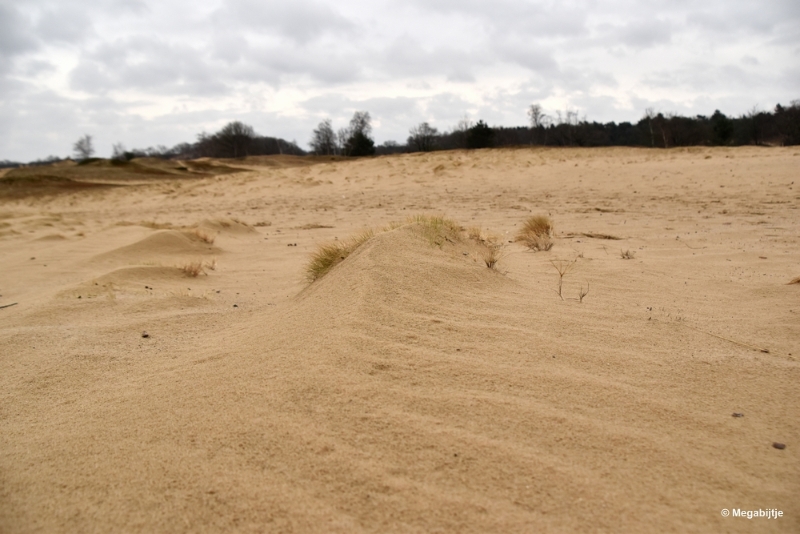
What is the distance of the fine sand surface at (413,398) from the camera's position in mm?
1256

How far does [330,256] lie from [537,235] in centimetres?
226

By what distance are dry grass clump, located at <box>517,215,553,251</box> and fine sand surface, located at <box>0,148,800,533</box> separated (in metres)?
0.39

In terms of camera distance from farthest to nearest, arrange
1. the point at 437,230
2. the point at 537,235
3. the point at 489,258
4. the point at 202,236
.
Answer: the point at 202,236 → the point at 537,235 → the point at 437,230 → the point at 489,258

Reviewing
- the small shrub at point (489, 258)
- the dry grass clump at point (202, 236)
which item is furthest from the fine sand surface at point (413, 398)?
the dry grass clump at point (202, 236)

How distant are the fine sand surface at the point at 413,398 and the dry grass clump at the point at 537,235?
0.39m

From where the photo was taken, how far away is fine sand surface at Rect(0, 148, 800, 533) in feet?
4.12

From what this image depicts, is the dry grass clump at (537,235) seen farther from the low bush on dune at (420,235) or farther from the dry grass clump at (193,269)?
the dry grass clump at (193,269)

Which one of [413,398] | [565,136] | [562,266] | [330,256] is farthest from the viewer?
[565,136]

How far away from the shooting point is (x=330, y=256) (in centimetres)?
332

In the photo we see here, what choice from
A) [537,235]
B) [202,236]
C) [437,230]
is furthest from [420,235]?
[202,236]

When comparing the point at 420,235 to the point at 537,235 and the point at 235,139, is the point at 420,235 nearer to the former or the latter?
the point at 537,235

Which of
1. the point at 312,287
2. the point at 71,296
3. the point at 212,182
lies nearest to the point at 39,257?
the point at 71,296

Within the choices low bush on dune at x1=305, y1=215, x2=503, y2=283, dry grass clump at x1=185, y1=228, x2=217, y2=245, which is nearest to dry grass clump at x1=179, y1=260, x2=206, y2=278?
low bush on dune at x1=305, y1=215, x2=503, y2=283

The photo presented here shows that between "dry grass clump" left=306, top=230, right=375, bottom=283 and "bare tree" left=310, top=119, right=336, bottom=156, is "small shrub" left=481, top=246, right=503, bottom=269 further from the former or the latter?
"bare tree" left=310, top=119, right=336, bottom=156
